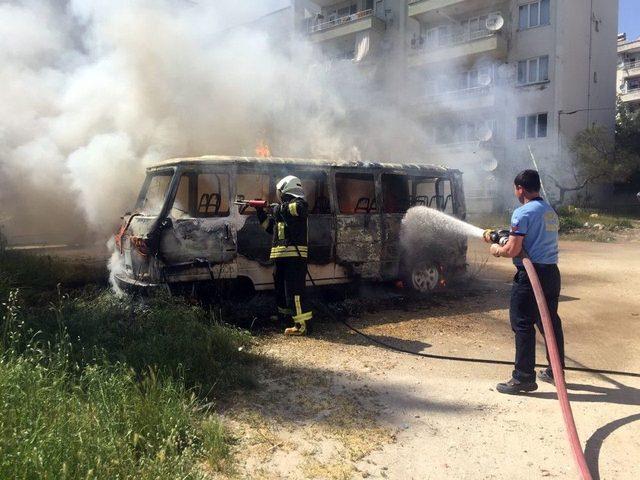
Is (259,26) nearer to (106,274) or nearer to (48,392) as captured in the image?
(106,274)

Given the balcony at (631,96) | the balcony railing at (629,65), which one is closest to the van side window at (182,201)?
the balcony at (631,96)

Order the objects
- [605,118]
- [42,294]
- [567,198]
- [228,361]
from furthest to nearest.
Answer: [605,118] → [567,198] → [42,294] → [228,361]

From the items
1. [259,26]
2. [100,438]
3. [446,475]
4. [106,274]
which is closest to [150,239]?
[106,274]

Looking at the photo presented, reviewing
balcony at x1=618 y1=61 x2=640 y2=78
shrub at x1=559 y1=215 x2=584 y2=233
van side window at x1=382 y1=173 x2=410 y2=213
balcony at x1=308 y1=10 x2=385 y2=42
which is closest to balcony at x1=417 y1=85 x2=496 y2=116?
balcony at x1=308 y1=10 x2=385 y2=42

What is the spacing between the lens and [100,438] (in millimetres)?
2463

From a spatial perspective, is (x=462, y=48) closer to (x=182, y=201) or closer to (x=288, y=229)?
(x=288, y=229)

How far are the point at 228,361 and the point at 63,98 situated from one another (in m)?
10.2

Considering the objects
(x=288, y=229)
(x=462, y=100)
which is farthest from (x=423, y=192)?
(x=462, y=100)

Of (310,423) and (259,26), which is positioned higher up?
(259,26)

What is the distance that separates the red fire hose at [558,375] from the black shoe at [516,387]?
411 millimetres

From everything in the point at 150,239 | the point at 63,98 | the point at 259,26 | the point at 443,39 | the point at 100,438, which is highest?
the point at 443,39

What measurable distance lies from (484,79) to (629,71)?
27595 millimetres

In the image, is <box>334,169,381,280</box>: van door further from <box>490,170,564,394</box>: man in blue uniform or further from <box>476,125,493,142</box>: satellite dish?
<box>476,125,493,142</box>: satellite dish

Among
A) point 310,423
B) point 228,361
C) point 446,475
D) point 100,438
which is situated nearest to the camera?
point 100,438
